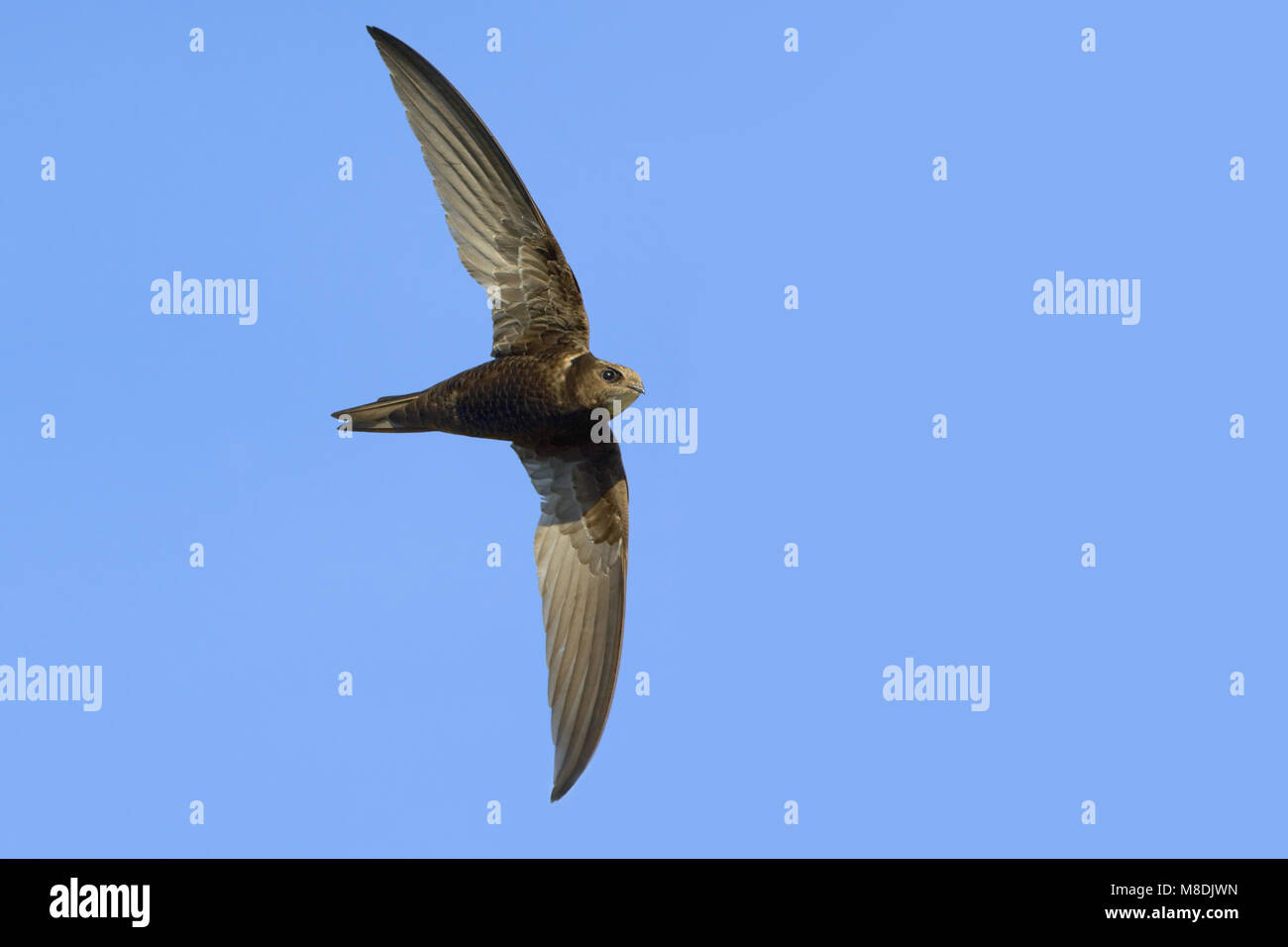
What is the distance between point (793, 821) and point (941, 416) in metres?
3.23

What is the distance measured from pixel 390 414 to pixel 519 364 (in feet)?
2.65

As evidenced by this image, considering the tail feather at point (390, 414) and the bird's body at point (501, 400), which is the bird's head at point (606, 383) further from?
the tail feather at point (390, 414)

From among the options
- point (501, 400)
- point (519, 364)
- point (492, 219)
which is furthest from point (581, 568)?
point (492, 219)

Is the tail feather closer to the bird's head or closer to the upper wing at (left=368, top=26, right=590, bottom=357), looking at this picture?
the upper wing at (left=368, top=26, right=590, bottom=357)

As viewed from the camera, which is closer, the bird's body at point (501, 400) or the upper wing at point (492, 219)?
the upper wing at point (492, 219)

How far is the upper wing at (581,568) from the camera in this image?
28.9 feet

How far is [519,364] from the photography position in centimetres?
838

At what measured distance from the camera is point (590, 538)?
9164mm

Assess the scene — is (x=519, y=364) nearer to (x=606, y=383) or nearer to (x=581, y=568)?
(x=606, y=383)

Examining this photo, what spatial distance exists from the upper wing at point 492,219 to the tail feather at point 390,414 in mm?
574

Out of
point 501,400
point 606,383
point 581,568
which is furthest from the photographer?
point 581,568

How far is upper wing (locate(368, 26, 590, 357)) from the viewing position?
8.14m

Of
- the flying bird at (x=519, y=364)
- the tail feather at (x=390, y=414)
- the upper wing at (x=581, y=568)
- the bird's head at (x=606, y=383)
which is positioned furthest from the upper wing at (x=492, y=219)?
the upper wing at (x=581, y=568)
